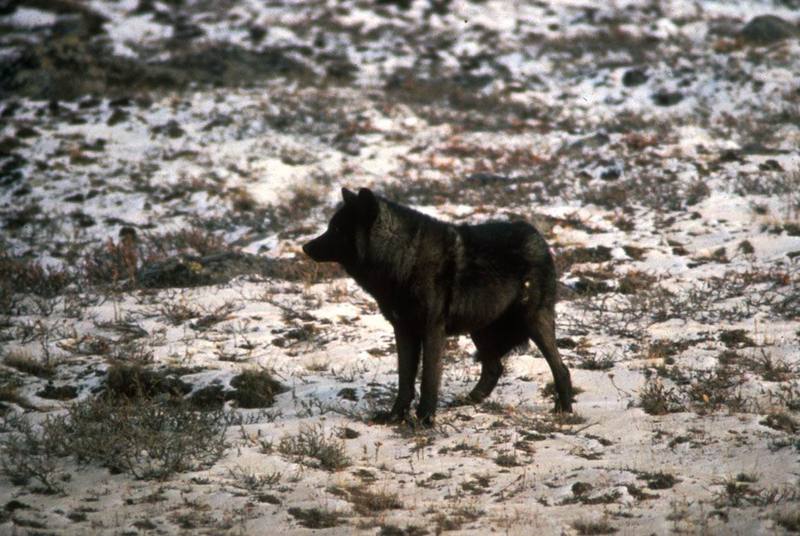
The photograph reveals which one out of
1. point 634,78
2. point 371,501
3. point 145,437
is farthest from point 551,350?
point 634,78

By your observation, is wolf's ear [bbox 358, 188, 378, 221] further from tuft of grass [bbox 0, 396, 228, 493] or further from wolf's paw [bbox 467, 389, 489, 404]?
tuft of grass [bbox 0, 396, 228, 493]

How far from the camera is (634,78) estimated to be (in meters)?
21.2

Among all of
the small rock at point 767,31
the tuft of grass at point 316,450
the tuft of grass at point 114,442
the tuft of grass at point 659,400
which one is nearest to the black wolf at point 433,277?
the tuft of grass at point 659,400

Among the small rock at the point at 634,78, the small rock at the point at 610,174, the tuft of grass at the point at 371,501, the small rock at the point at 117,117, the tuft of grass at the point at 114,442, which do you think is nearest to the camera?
the tuft of grass at the point at 371,501

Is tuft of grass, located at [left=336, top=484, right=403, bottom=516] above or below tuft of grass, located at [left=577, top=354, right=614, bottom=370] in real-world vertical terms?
above

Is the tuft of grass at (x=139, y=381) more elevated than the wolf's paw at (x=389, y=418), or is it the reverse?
the wolf's paw at (x=389, y=418)

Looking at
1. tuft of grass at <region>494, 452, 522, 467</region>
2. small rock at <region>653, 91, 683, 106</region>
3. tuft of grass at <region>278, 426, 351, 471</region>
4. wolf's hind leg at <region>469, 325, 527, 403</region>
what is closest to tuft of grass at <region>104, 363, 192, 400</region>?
tuft of grass at <region>278, 426, 351, 471</region>

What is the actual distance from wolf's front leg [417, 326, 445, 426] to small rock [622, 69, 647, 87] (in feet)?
55.5

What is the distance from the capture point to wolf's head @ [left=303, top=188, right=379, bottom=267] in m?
6.57

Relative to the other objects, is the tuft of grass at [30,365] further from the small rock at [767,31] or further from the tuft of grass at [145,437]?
the small rock at [767,31]

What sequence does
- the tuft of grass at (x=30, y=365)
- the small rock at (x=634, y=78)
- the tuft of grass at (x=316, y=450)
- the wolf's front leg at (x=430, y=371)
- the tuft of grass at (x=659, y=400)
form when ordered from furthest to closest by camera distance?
the small rock at (x=634, y=78), the tuft of grass at (x=30, y=365), the wolf's front leg at (x=430, y=371), the tuft of grass at (x=659, y=400), the tuft of grass at (x=316, y=450)

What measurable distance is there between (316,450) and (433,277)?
6.26ft

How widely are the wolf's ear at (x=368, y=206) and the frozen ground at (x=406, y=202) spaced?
72.3 inches

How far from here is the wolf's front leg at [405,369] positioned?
658 centimetres
